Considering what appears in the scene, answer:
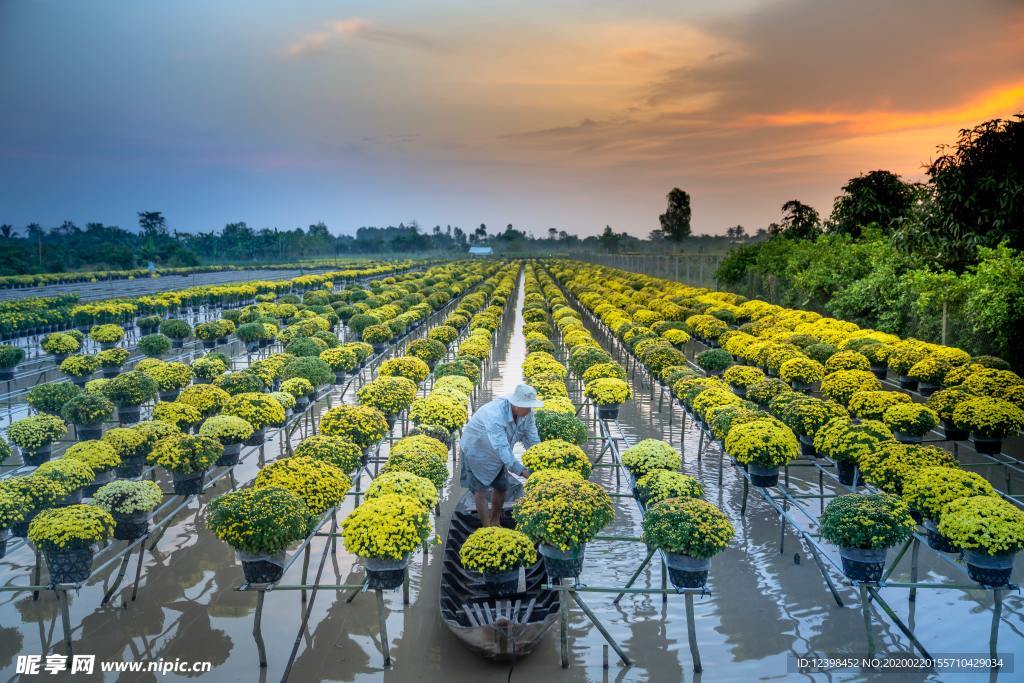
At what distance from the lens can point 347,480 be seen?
8.10 meters

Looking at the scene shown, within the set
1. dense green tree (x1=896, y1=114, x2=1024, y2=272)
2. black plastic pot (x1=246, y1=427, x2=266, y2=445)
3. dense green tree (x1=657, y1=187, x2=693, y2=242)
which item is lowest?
black plastic pot (x1=246, y1=427, x2=266, y2=445)

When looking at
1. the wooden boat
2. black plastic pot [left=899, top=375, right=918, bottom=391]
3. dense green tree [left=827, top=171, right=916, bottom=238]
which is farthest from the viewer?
dense green tree [left=827, top=171, right=916, bottom=238]

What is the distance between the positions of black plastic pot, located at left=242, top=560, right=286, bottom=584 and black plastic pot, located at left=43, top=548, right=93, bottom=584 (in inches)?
62.8

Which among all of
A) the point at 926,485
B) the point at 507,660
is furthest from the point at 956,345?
the point at 507,660

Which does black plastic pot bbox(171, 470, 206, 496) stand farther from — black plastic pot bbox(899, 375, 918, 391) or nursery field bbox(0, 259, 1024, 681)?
black plastic pot bbox(899, 375, 918, 391)

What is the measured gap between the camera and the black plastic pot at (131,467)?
9648 mm

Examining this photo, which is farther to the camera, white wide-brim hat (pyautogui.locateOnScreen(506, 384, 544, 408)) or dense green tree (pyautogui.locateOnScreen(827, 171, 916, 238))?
dense green tree (pyautogui.locateOnScreen(827, 171, 916, 238))

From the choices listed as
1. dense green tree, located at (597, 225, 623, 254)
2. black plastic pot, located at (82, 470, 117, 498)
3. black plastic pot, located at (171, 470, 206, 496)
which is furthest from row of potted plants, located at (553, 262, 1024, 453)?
→ dense green tree, located at (597, 225, 623, 254)

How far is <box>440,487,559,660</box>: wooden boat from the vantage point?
20.9 ft

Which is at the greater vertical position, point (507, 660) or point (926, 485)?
point (926, 485)

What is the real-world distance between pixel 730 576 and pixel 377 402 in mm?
6718

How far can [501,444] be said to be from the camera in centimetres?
824

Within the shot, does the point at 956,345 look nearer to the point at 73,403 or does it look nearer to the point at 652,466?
the point at 652,466

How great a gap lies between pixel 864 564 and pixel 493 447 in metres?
4.14
